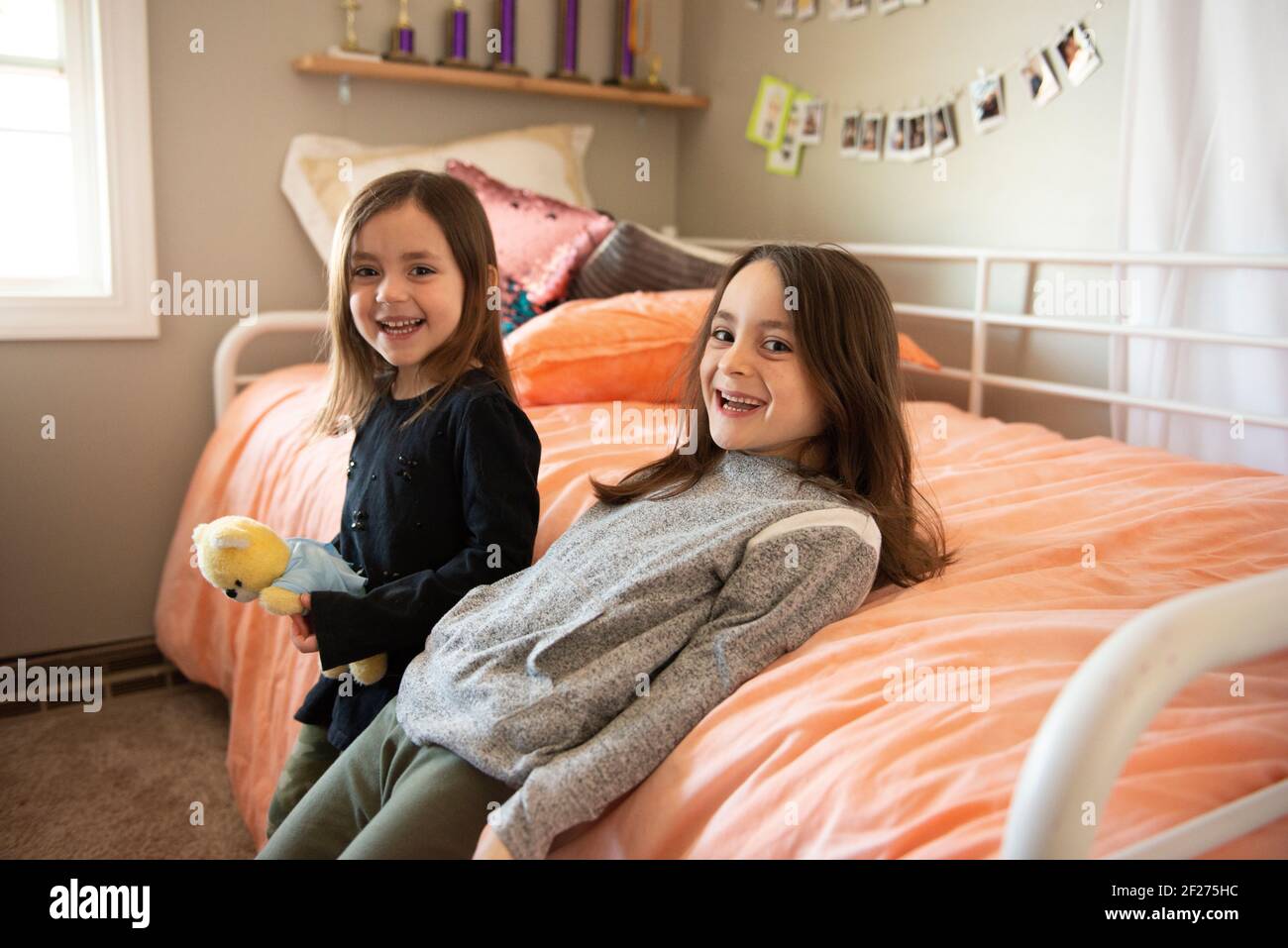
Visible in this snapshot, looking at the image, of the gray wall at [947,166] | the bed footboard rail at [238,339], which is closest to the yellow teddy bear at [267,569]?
the bed footboard rail at [238,339]

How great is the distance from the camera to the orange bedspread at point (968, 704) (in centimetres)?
70

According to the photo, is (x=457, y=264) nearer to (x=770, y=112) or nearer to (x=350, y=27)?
(x=350, y=27)

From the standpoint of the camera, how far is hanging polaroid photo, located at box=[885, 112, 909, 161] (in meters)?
2.39

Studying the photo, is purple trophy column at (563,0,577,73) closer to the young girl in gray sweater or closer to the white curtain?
the white curtain

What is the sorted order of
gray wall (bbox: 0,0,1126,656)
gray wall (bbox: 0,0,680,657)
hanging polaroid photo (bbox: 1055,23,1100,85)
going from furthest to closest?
gray wall (bbox: 0,0,680,657), gray wall (bbox: 0,0,1126,656), hanging polaroid photo (bbox: 1055,23,1100,85)

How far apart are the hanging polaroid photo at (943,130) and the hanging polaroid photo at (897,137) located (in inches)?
2.8

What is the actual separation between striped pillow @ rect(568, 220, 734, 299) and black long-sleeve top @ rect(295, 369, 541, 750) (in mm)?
1000

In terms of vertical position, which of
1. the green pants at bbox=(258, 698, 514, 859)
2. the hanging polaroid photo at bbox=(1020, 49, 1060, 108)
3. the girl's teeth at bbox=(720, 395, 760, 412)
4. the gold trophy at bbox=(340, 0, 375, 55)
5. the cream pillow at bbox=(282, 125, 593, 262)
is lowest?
the green pants at bbox=(258, 698, 514, 859)

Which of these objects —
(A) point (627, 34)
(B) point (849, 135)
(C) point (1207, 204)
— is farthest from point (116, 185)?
(C) point (1207, 204)

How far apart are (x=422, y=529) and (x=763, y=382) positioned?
39 centimetres

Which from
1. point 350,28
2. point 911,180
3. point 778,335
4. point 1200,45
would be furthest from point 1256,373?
point 350,28

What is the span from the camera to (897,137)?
7.91 ft

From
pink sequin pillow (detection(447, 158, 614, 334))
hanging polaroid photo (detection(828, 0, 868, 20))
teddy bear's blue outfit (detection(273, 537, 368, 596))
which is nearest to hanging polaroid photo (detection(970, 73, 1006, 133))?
hanging polaroid photo (detection(828, 0, 868, 20))
